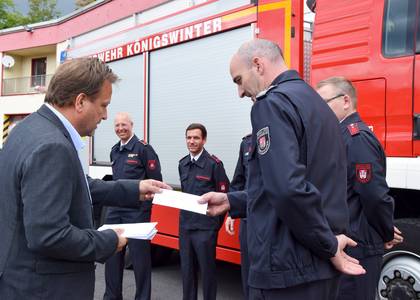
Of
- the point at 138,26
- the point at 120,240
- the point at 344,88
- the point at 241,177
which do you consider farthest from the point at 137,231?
the point at 138,26

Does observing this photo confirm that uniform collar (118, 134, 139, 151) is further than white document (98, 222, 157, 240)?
Yes

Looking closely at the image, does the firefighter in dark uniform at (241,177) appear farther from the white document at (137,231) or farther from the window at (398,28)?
the white document at (137,231)

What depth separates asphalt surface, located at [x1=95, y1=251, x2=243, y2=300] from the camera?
5.03 m

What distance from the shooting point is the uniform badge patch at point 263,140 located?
187cm

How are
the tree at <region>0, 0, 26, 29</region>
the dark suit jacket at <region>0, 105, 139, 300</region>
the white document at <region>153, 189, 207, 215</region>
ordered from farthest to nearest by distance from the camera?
the tree at <region>0, 0, 26, 29</region>, the white document at <region>153, 189, 207, 215</region>, the dark suit jacket at <region>0, 105, 139, 300</region>

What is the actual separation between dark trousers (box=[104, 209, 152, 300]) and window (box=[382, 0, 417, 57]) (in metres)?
2.61

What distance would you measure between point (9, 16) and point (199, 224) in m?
30.1

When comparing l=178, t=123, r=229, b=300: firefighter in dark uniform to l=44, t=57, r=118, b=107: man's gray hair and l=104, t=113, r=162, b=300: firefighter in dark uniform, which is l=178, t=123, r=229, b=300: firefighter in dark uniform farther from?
l=44, t=57, r=118, b=107: man's gray hair

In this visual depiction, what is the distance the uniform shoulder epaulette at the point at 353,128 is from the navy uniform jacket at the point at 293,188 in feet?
2.37

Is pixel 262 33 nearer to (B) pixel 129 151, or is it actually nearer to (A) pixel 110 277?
(B) pixel 129 151

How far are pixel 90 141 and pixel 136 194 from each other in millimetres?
4111

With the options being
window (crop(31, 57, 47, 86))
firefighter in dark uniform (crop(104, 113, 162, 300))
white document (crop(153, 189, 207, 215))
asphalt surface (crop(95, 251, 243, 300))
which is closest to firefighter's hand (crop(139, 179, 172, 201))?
white document (crop(153, 189, 207, 215))

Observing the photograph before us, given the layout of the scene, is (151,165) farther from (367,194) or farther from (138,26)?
(367,194)

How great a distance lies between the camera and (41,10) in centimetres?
3247
